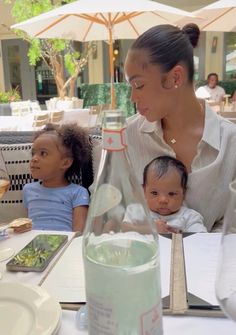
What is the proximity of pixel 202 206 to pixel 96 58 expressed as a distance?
10213mm

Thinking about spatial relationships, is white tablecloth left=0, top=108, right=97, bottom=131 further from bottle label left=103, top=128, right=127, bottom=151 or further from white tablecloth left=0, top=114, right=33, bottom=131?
bottle label left=103, top=128, right=127, bottom=151

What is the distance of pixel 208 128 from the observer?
1586 mm

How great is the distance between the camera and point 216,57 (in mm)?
10820

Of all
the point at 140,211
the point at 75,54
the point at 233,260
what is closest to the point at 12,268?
the point at 140,211

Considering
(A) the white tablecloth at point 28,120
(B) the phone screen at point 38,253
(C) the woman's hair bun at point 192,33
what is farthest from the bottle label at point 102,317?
(A) the white tablecloth at point 28,120

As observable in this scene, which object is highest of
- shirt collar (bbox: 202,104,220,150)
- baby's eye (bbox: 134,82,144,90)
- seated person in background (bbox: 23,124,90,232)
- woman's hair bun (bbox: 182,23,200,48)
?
woman's hair bun (bbox: 182,23,200,48)

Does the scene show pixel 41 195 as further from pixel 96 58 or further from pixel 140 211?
pixel 96 58

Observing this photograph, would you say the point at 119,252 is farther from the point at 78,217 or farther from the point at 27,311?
the point at 78,217

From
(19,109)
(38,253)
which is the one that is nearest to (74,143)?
(38,253)

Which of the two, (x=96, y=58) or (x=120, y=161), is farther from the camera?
(x=96, y=58)

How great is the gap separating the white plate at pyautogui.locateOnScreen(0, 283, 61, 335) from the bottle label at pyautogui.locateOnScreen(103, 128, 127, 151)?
0.31 metres

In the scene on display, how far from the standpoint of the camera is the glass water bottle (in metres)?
0.52

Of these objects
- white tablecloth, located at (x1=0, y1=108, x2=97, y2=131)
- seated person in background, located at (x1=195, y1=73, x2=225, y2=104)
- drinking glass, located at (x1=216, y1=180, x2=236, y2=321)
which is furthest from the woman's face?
seated person in background, located at (x1=195, y1=73, x2=225, y2=104)

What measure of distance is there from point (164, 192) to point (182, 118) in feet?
1.32
